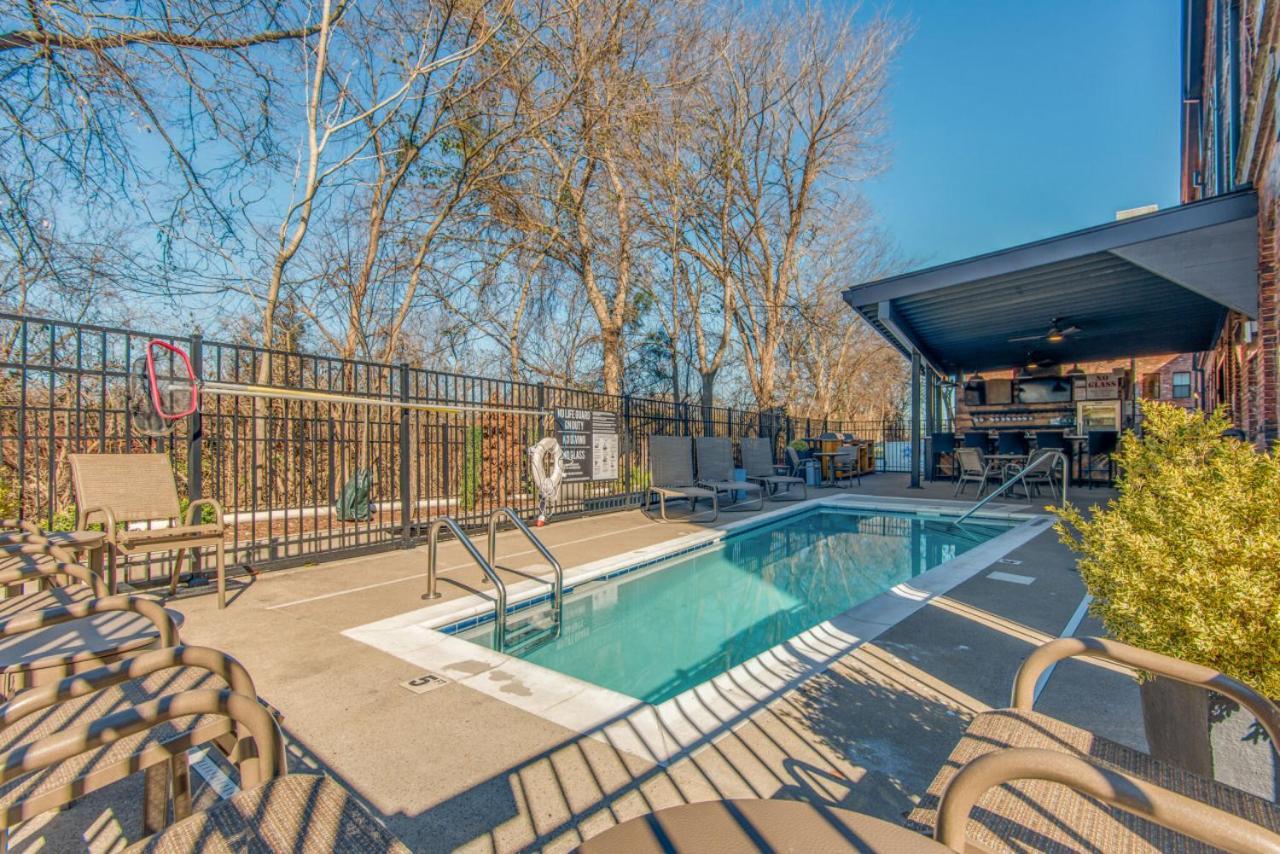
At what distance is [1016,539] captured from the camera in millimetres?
5996

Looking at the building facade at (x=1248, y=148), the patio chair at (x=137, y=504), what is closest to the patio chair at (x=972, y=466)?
the building facade at (x=1248, y=148)

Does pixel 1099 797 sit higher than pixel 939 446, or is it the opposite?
pixel 939 446

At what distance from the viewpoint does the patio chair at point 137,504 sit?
138 inches

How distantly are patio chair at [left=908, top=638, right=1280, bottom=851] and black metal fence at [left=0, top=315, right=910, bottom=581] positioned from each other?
469cm

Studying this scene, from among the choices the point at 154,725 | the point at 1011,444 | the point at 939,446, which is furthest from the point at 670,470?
the point at 154,725

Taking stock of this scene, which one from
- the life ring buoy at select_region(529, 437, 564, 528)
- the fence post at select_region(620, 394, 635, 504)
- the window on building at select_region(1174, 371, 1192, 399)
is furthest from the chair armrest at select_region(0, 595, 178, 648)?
the window on building at select_region(1174, 371, 1192, 399)

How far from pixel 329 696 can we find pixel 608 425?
6.06m

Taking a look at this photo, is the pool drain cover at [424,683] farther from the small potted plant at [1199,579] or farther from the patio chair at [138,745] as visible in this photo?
the small potted plant at [1199,579]

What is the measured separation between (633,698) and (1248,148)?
24.7ft

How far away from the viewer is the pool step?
12.3 feet

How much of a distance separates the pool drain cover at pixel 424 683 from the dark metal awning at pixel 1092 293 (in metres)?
7.36

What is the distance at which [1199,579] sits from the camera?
4.45 feet

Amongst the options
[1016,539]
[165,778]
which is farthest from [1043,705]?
[1016,539]

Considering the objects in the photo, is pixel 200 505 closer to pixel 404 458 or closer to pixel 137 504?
pixel 137 504
